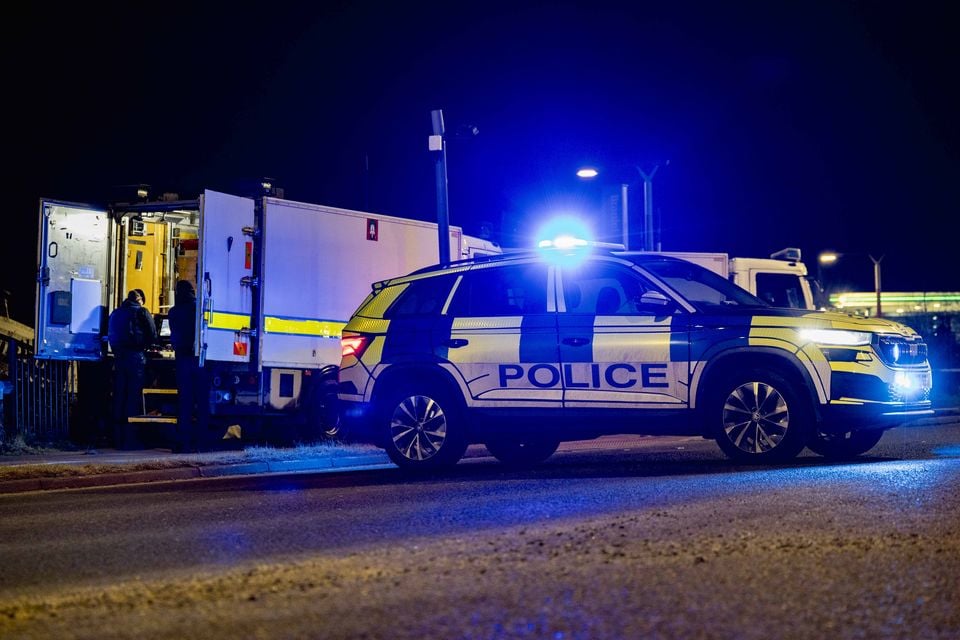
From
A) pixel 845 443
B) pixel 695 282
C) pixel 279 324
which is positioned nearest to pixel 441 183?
pixel 279 324

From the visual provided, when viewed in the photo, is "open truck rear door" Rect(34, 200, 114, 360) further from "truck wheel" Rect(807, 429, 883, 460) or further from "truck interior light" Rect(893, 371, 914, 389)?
"truck interior light" Rect(893, 371, 914, 389)

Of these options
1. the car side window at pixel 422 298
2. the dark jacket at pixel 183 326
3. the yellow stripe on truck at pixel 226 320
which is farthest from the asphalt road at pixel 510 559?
the dark jacket at pixel 183 326

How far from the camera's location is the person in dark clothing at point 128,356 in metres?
14.6

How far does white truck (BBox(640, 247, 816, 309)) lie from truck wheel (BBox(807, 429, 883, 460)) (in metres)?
7.25

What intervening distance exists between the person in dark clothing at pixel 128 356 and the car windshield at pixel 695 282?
22.4ft

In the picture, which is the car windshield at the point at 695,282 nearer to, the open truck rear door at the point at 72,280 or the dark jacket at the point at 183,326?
the dark jacket at the point at 183,326

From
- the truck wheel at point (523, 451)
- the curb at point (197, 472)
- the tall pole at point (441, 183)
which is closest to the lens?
the curb at point (197, 472)

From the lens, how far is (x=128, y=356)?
48.4 feet

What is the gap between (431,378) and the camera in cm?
1093

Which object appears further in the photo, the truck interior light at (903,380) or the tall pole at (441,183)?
the tall pole at (441,183)

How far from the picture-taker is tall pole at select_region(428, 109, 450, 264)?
16.1 m

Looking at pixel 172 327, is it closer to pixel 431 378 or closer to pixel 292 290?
pixel 292 290

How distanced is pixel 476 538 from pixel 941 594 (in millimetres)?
2474

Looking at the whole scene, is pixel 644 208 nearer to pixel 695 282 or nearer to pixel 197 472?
pixel 695 282
